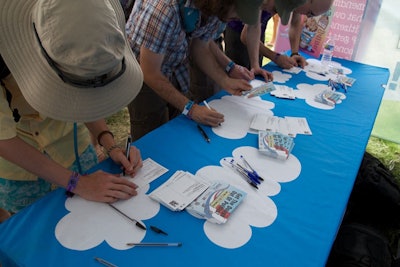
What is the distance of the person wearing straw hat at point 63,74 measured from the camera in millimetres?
584

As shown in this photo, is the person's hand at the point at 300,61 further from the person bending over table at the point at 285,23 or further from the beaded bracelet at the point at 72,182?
the beaded bracelet at the point at 72,182

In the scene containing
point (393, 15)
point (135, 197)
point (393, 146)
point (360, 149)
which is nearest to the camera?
point (135, 197)

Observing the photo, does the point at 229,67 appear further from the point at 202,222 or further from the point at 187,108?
the point at 202,222

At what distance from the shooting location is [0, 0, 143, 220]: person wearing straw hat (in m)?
0.58

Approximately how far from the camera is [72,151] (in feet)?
3.52

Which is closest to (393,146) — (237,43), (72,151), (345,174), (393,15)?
(393,15)

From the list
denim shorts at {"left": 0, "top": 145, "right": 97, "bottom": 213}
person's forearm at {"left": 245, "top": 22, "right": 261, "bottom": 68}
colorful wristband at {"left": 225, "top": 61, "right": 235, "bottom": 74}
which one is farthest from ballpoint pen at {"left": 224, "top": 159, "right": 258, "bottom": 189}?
person's forearm at {"left": 245, "top": 22, "right": 261, "bottom": 68}

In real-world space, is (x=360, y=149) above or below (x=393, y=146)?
above

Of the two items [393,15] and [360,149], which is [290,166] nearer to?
[360,149]

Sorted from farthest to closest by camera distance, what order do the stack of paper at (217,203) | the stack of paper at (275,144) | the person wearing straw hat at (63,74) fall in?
the stack of paper at (275,144) < the stack of paper at (217,203) < the person wearing straw hat at (63,74)

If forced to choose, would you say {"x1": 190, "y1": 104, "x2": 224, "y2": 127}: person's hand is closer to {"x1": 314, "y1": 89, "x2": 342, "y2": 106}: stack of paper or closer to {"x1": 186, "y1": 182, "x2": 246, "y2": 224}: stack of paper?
{"x1": 186, "y1": 182, "x2": 246, "y2": 224}: stack of paper

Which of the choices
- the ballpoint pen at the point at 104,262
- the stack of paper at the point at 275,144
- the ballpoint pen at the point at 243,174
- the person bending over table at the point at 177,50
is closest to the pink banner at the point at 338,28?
the person bending over table at the point at 177,50

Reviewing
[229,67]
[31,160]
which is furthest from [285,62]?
[31,160]

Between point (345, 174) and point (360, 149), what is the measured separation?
0.68 feet
